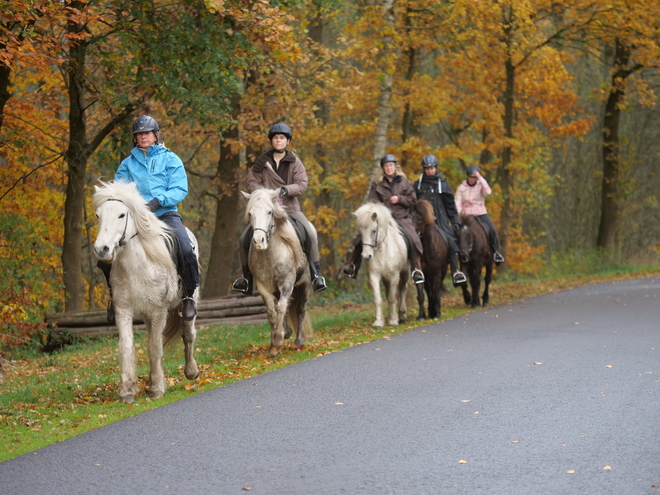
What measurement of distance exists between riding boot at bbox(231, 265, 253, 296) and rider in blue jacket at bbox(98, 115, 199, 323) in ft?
8.05

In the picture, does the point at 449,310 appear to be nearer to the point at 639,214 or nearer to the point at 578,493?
the point at 578,493

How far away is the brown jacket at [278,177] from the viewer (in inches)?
457

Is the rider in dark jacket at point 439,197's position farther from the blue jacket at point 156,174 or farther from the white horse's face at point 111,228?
the white horse's face at point 111,228

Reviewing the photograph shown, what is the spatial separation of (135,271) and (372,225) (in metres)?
6.43

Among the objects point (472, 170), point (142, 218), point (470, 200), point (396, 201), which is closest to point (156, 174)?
point (142, 218)

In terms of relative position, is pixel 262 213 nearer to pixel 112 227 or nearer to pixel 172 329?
pixel 172 329

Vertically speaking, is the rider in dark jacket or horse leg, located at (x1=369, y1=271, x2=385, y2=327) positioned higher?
the rider in dark jacket

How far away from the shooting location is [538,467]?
216 inches

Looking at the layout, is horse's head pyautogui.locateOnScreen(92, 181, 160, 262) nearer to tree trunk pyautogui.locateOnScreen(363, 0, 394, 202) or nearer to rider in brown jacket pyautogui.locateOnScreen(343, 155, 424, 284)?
rider in brown jacket pyautogui.locateOnScreen(343, 155, 424, 284)

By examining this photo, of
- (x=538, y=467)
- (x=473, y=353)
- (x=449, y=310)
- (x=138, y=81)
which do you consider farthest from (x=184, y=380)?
(x=449, y=310)

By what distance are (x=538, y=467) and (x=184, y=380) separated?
5.30 m

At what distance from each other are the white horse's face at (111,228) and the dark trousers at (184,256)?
2.59 feet

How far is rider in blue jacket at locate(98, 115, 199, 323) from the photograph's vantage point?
8656mm

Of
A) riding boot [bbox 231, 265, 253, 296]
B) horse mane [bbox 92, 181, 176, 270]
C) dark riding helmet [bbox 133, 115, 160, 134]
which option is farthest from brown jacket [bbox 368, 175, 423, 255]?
horse mane [bbox 92, 181, 176, 270]
